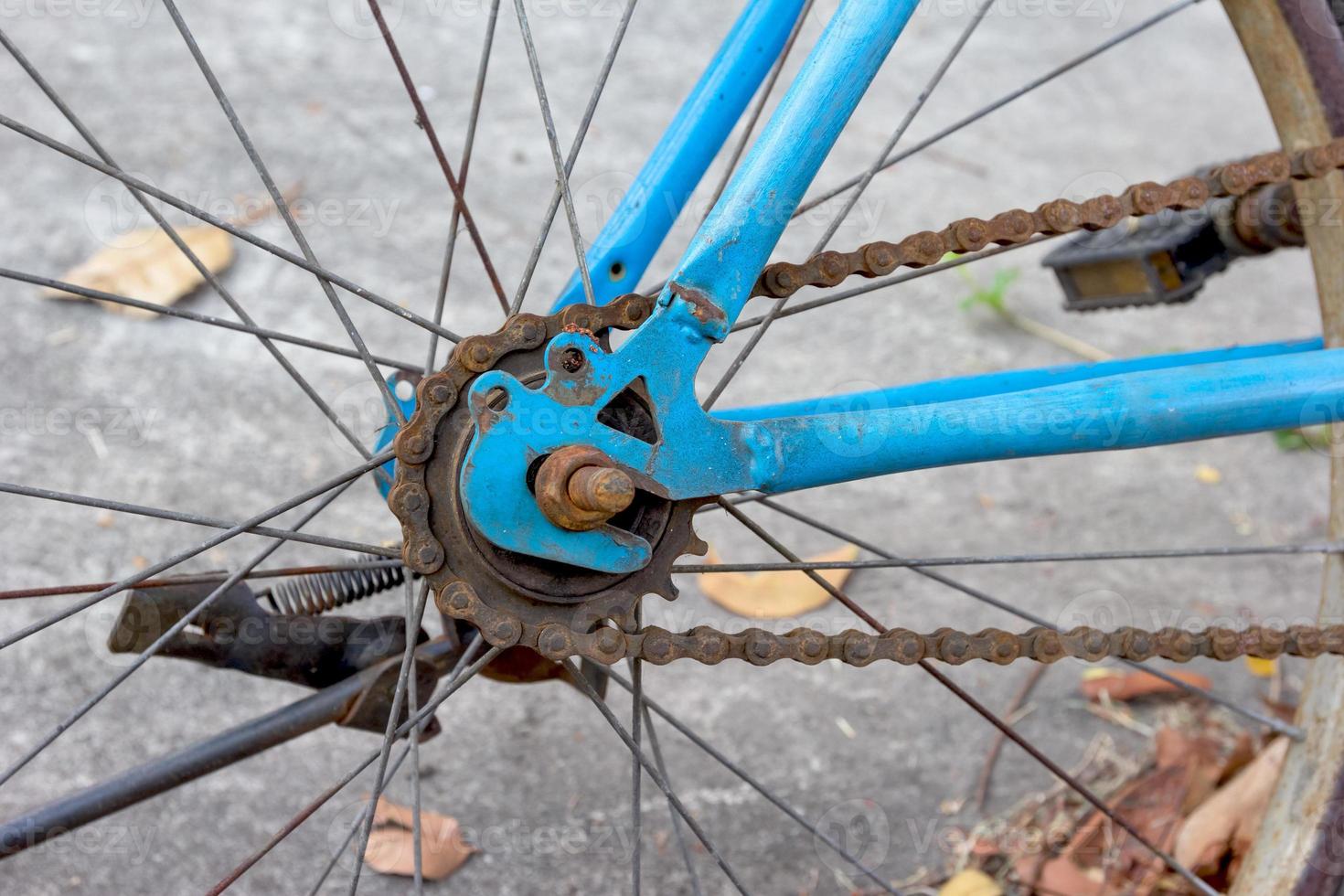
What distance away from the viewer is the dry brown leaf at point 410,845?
1.61m

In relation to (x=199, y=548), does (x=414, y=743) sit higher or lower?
lower

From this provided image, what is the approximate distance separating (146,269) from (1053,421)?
194 centimetres

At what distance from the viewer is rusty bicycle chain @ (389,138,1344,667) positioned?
42.9 inches

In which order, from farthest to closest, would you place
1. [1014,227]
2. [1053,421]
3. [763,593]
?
[763,593]
[1014,227]
[1053,421]

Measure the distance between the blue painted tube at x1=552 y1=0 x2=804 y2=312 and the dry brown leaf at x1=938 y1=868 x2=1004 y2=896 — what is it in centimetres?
91

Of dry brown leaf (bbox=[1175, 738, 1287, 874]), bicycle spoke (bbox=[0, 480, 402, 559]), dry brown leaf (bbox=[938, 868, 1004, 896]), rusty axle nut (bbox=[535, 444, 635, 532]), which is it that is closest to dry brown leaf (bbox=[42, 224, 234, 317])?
bicycle spoke (bbox=[0, 480, 402, 559])

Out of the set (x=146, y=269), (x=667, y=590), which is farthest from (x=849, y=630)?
(x=146, y=269)

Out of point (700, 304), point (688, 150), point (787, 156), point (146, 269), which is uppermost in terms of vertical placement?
point (146, 269)

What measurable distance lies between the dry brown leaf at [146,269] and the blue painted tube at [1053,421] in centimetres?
164

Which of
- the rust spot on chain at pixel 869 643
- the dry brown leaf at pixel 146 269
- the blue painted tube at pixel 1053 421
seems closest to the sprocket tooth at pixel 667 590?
the rust spot on chain at pixel 869 643

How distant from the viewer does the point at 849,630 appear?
1180 mm

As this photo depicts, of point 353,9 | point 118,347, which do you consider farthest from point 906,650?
point 353,9

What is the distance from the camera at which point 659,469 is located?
109 centimetres

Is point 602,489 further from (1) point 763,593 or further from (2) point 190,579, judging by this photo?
(1) point 763,593
